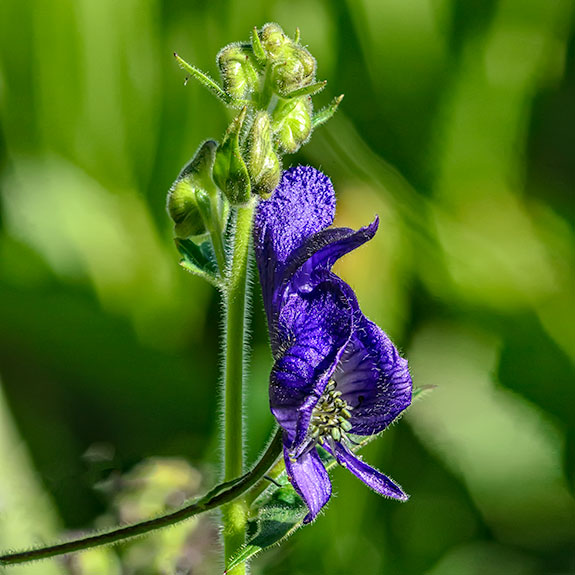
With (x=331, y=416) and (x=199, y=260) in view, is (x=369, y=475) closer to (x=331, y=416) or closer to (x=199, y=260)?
(x=331, y=416)

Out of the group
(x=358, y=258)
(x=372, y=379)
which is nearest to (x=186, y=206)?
(x=372, y=379)

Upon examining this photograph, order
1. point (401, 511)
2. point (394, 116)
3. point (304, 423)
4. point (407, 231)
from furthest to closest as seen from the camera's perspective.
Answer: point (394, 116) < point (407, 231) < point (401, 511) < point (304, 423)

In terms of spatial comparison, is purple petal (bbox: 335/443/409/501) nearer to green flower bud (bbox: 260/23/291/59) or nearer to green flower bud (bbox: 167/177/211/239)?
green flower bud (bbox: 167/177/211/239)

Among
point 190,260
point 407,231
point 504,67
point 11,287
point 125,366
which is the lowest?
point 125,366

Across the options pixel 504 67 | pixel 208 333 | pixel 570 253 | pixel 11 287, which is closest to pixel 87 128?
pixel 11 287

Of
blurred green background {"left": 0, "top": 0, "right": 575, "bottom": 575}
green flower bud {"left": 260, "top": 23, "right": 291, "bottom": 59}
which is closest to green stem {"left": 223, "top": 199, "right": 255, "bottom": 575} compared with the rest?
green flower bud {"left": 260, "top": 23, "right": 291, "bottom": 59}

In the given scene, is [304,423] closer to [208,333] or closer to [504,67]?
[208,333]

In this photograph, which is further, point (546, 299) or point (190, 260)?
point (546, 299)

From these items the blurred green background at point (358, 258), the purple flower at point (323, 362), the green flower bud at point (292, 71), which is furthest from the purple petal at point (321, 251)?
the blurred green background at point (358, 258)
